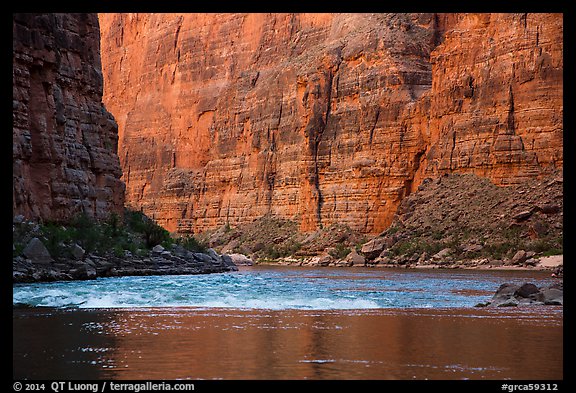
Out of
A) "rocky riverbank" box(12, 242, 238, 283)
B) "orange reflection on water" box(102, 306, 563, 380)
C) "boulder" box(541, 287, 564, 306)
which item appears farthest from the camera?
"rocky riverbank" box(12, 242, 238, 283)

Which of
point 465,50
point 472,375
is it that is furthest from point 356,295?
point 465,50

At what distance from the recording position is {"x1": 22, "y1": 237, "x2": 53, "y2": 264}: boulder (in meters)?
33.4

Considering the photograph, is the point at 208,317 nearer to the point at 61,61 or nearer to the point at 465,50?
the point at 61,61

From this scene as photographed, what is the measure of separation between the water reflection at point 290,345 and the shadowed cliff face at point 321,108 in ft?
167

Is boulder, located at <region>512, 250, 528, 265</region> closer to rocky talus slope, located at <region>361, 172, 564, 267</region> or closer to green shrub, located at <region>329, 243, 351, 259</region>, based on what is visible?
rocky talus slope, located at <region>361, 172, 564, 267</region>

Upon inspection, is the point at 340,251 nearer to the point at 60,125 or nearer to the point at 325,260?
the point at 325,260

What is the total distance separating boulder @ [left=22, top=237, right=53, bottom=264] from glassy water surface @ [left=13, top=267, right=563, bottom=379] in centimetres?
970

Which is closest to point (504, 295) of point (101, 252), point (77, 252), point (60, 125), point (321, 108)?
point (77, 252)

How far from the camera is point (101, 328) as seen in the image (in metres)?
16.4

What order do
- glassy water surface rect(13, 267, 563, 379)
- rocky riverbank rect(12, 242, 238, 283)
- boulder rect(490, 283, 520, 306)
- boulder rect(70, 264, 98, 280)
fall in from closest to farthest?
glassy water surface rect(13, 267, 563, 379)
boulder rect(490, 283, 520, 306)
rocky riverbank rect(12, 242, 238, 283)
boulder rect(70, 264, 98, 280)

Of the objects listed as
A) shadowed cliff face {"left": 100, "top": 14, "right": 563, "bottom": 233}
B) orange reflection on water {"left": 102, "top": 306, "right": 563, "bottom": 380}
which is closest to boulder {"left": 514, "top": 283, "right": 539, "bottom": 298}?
orange reflection on water {"left": 102, "top": 306, "right": 563, "bottom": 380}

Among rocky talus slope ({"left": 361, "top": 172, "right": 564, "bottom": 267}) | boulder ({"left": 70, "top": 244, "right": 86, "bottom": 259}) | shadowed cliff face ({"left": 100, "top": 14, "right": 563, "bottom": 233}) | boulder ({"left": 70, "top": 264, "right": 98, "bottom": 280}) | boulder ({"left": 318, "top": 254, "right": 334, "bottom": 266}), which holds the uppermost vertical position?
shadowed cliff face ({"left": 100, "top": 14, "right": 563, "bottom": 233})

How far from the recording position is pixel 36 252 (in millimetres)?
33719

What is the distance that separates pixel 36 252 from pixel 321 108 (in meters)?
58.9
